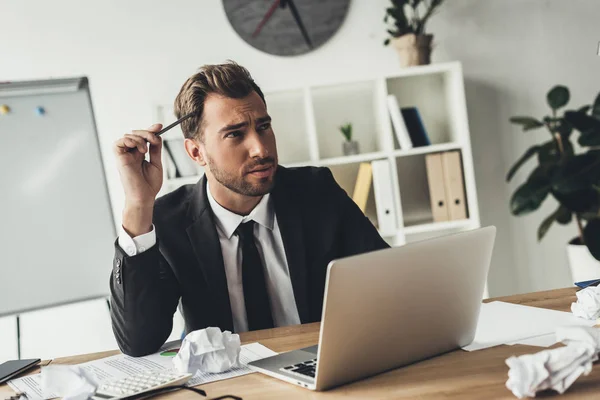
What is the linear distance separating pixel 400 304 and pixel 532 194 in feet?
7.08

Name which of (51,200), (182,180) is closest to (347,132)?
(182,180)

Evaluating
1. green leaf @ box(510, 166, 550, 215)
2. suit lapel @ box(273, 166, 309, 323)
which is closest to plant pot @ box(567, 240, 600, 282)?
green leaf @ box(510, 166, 550, 215)

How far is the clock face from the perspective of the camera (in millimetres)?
3246

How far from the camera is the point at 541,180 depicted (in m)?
2.99

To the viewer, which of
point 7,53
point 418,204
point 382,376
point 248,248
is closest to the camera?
point 382,376

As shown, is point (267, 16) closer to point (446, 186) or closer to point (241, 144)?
point (446, 186)

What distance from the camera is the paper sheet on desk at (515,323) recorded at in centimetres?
119

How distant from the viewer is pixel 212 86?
1.84 m

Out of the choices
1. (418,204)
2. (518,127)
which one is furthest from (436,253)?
(518,127)

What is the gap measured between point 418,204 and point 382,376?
7.83ft

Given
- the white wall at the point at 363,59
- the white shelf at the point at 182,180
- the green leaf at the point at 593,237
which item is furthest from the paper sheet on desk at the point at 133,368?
the green leaf at the point at 593,237

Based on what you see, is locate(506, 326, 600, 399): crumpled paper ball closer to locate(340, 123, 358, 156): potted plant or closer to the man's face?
the man's face

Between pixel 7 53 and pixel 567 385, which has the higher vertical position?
pixel 7 53

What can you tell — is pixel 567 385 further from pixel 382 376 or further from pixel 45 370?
pixel 45 370
